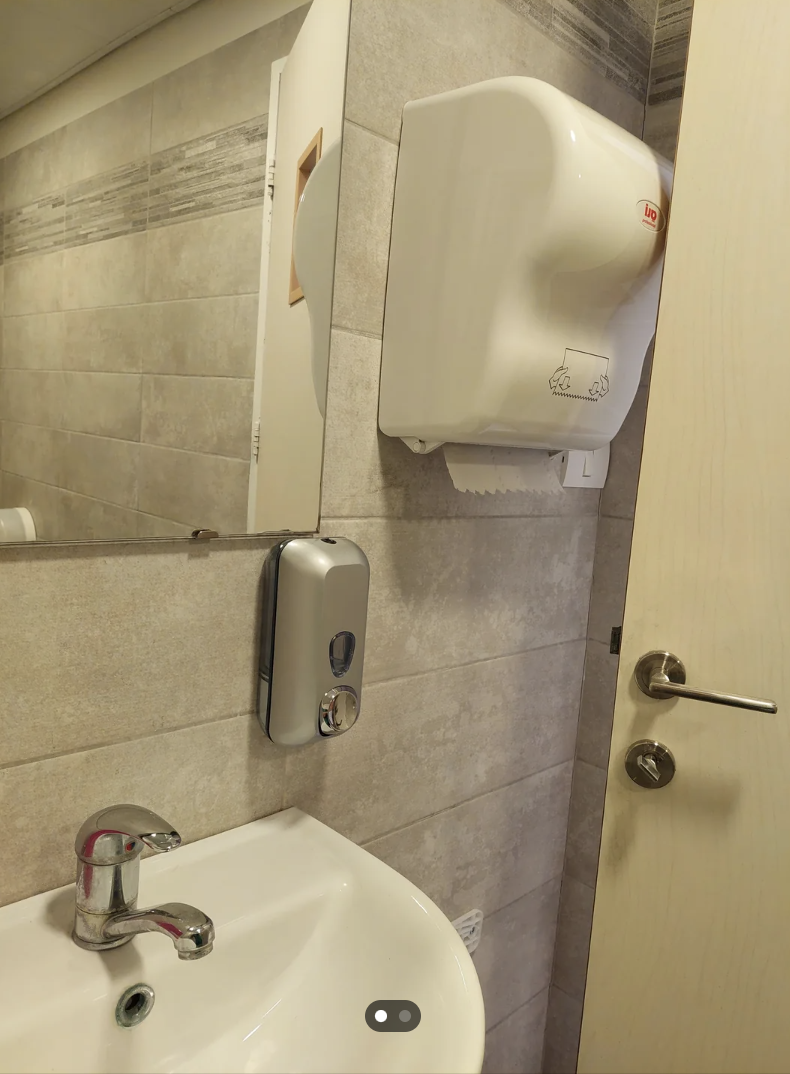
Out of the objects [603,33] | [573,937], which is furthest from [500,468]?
[573,937]

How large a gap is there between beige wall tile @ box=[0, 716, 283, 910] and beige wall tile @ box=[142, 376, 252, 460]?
0.33 metres

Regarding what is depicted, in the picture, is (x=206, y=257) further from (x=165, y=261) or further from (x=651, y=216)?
(x=651, y=216)

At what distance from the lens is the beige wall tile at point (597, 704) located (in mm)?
1494

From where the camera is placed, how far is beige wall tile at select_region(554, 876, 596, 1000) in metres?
1.56

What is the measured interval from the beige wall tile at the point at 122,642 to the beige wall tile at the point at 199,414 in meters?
0.12

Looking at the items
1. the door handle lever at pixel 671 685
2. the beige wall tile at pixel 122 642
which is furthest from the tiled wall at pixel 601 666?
the beige wall tile at pixel 122 642

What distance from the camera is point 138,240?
740 mm

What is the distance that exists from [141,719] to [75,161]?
1.83 ft

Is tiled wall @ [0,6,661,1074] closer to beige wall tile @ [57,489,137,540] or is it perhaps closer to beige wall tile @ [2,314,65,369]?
beige wall tile @ [57,489,137,540]

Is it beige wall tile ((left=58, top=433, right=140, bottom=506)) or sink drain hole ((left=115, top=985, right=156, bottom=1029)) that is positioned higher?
beige wall tile ((left=58, top=433, right=140, bottom=506))

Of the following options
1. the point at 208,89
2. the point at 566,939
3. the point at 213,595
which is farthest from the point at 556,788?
the point at 208,89

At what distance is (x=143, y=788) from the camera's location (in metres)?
0.84

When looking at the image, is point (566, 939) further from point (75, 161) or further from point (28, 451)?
point (75, 161)

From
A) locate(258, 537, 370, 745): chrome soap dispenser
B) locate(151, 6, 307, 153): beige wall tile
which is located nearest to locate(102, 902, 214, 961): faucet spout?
locate(258, 537, 370, 745): chrome soap dispenser
